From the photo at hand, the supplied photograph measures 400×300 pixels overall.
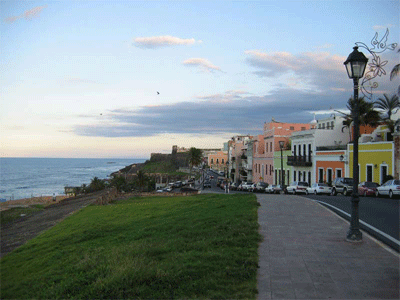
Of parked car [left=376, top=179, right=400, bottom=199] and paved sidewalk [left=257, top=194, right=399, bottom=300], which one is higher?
parked car [left=376, top=179, right=400, bottom=199]

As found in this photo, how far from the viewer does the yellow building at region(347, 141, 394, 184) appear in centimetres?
3244

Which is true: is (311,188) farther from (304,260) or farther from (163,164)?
(163,164)

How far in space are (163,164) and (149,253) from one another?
569ft

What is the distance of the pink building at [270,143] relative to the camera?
5775 centimetres

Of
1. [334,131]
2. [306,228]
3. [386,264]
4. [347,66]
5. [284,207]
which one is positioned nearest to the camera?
[386,264]

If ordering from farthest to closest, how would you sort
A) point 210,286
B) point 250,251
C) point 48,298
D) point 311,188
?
point 311,188 → point 250,251 → point 48,298 → point 210,286

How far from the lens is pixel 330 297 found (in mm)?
5957

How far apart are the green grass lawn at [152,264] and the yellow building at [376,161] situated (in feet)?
73.3

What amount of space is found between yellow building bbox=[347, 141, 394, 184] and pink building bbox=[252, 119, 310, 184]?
17.9 metres

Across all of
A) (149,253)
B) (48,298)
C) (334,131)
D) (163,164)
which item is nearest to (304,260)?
(149,253)

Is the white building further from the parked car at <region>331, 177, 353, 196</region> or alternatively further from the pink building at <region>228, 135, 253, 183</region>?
the pink building at <region>228, 135, 253, 183</region>

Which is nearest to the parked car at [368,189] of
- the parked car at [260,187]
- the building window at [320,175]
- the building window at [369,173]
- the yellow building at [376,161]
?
the yellow building at [376,161]

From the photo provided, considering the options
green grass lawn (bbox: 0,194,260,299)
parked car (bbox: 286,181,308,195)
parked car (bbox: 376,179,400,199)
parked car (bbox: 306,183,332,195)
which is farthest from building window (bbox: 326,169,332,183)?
green grass lawn (bbox: 0,194,260,299)

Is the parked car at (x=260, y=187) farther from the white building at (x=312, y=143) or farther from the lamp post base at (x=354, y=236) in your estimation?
the lamp post base at (x=354, y=236)
